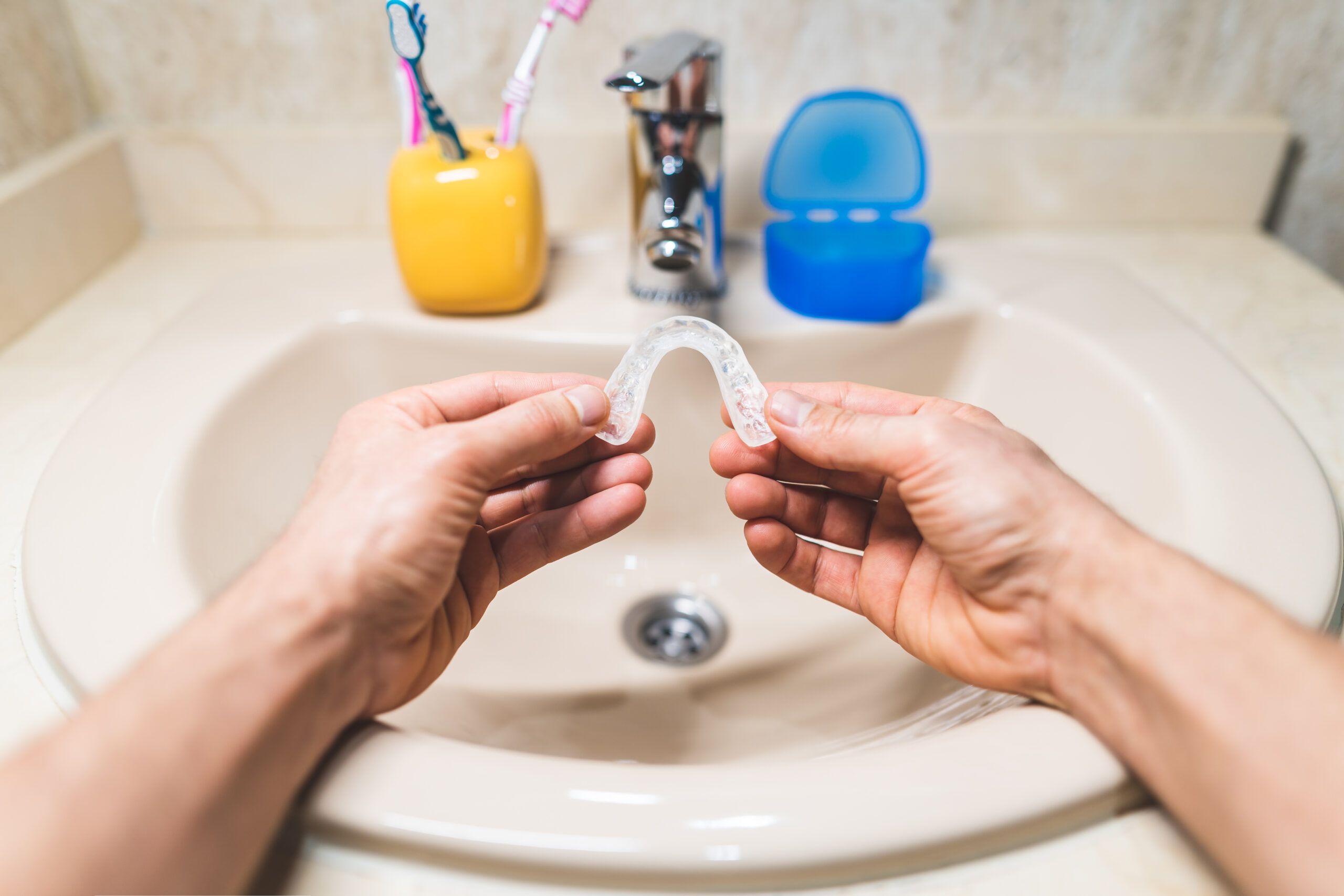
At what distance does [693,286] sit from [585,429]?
0.26 meters

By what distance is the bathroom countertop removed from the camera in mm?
352

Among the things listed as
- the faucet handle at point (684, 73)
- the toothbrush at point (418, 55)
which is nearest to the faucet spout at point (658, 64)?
the faucet handle at point (684, 73)

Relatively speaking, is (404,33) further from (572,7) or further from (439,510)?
(439,510)

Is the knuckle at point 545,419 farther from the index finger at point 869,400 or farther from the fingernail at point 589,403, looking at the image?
the index finger at point 869,400

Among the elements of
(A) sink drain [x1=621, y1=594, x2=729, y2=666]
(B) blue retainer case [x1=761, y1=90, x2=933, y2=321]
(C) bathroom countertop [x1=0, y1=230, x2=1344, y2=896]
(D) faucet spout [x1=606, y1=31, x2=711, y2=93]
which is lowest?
(A) sink drain [x1=621, y1=594, x2=729, y2=666]

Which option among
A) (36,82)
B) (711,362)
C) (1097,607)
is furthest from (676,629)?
(36,82)

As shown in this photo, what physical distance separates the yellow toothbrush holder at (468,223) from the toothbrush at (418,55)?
0.05 feet

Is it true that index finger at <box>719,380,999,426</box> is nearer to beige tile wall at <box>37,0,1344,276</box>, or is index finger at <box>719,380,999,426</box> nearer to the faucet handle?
→ the faucet handle

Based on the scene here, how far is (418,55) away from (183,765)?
0.48 m

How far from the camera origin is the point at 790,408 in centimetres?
51

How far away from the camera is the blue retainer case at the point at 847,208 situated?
2.31ft

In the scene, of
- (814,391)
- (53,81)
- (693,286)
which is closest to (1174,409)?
(814,391)

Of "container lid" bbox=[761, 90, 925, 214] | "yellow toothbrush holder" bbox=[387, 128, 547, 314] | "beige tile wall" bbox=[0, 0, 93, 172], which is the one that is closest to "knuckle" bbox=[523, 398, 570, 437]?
"yellow toothbrush holder" bbox=[387, 128, 547, 314]

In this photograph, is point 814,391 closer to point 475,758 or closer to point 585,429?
point 585,429
